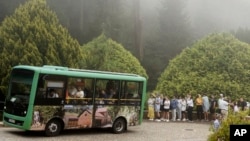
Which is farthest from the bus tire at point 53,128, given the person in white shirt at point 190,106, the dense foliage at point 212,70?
the dense foliage at point 212,70

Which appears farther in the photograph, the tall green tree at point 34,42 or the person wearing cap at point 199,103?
the person wearing cap at point 199,103

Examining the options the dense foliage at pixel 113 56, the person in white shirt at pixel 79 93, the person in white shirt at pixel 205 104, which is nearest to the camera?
the person in white shirt at pixel 79 93

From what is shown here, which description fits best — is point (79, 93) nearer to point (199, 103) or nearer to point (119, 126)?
point (119, 126)

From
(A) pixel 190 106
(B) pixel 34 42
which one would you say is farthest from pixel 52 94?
(A) pixel 190 106

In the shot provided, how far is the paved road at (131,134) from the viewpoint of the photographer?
53.5 ft

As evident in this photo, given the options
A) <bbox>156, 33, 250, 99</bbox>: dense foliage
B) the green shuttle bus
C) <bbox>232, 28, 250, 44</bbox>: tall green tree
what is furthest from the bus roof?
<bbox>232, 28, 250, 44</bbox>: tall green tree

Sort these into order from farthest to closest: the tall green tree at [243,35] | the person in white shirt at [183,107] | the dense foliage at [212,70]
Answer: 1. the tall green tree at [243,35]
2. the dense foliage at [212,70]
3. the person in white shirt at [183,107]

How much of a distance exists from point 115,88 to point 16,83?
14.1 ft

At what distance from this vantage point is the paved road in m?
16.3

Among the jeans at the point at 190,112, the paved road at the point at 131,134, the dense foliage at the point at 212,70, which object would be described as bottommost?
the paved road at the point at 131,134

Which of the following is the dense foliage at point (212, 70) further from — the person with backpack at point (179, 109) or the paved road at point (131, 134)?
the paved road at point (131, 134)

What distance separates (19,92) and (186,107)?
458 inches

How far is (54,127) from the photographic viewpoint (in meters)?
16.7

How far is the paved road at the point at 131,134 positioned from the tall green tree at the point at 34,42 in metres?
5.09
